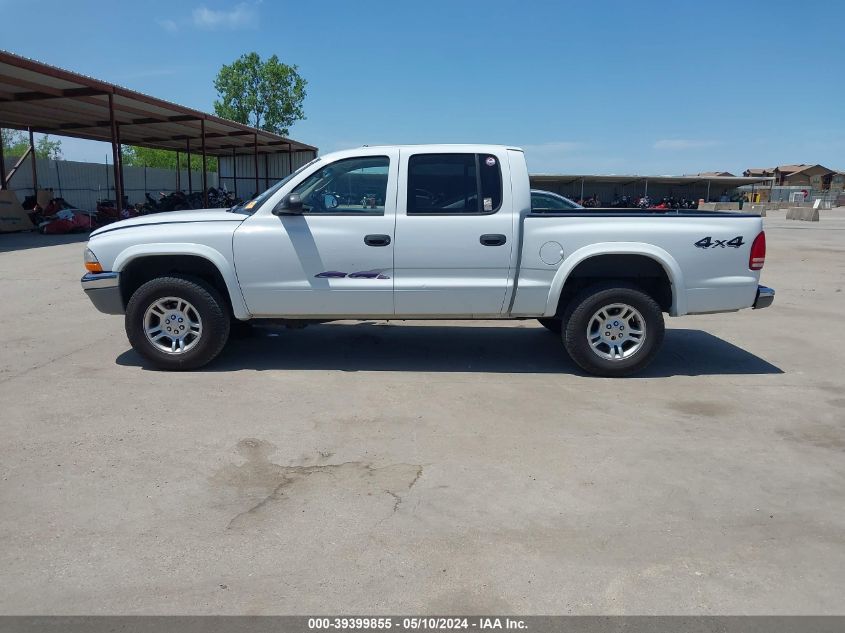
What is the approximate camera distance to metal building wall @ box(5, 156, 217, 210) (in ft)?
94.0

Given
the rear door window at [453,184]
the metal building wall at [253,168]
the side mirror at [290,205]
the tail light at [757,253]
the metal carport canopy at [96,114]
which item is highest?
the metal carport canopy at [96,114]

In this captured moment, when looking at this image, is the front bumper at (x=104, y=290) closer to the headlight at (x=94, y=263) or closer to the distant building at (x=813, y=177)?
the headlight at (x=94, y=263)

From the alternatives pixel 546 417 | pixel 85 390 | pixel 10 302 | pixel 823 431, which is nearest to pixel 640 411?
pixel 546 417

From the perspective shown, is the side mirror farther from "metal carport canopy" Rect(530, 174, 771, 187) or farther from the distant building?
the distant building

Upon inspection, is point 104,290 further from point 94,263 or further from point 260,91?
point 260,91

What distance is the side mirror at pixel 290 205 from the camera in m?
5.70

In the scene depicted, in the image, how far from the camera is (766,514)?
3650mm

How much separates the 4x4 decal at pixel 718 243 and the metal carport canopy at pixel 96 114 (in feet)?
48.0

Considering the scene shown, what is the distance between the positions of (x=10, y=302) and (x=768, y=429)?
971 cm

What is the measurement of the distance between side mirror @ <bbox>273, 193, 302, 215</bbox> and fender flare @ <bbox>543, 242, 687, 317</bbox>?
233cm

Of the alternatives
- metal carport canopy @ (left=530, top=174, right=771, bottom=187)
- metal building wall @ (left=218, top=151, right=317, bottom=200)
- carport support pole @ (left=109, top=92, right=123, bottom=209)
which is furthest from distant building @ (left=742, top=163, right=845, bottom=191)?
carport support pole @ (left=109, top=92, right=123, bottom=209)

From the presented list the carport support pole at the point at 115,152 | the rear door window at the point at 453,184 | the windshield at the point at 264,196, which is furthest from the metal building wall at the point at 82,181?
the rear door window at the point at 453,184

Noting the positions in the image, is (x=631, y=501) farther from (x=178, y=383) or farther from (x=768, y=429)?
(x=178, y=383)

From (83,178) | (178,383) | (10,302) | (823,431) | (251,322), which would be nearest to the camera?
(823,431)
